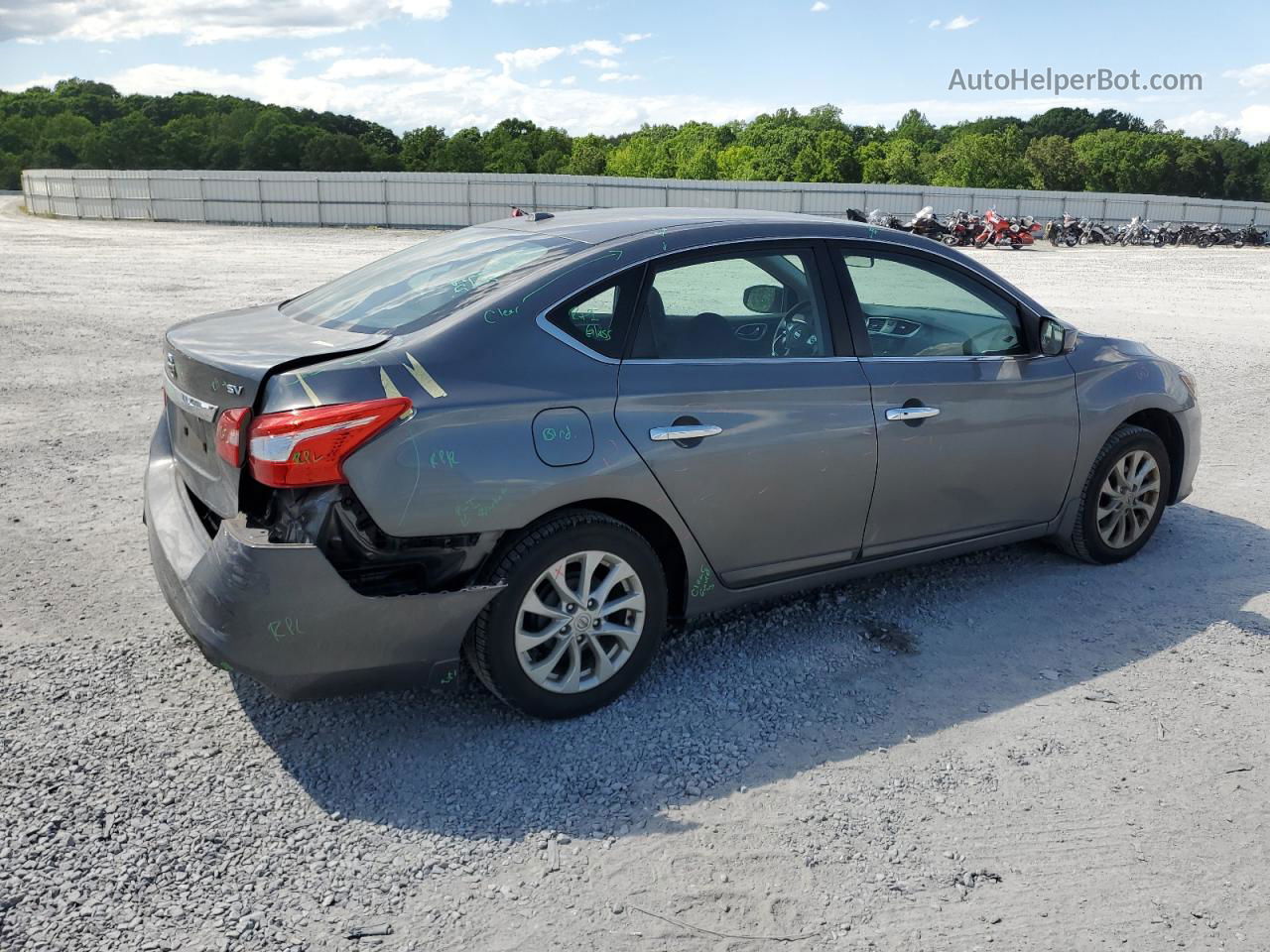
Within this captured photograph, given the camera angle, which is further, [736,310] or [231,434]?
[736,310]

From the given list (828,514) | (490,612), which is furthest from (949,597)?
(490,612)

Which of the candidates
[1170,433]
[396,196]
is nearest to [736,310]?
[1170,433]

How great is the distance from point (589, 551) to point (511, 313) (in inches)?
32.5

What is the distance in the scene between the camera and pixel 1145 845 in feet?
10.6

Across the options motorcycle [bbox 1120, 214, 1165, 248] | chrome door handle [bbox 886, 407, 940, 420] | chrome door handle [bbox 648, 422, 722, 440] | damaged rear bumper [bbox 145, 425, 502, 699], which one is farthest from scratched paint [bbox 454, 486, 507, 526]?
motorcycle [bbox 1120, 214, 1165, 248]

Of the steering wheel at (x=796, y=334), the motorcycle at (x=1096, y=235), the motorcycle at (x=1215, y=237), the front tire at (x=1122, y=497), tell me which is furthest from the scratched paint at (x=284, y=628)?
the motorcycle at (x=1215, y=237)

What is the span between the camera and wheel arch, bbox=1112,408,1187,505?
5.50m

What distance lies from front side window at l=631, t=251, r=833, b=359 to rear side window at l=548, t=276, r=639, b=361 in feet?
0.23

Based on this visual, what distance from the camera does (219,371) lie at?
349 cm

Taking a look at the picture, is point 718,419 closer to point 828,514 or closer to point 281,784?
point 828,514

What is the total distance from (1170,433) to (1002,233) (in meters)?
27.2

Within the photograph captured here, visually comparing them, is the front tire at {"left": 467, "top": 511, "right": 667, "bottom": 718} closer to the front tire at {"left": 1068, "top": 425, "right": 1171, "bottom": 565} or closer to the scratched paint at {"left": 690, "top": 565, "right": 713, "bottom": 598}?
the scratched paint at {"left": 690, "top": 565, "right": 713, "bottom": 598}

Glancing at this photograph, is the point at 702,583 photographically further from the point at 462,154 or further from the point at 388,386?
the point at 462,154

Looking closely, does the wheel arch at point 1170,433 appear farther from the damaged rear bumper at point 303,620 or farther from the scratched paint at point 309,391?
the scratched paint at point 309,391
